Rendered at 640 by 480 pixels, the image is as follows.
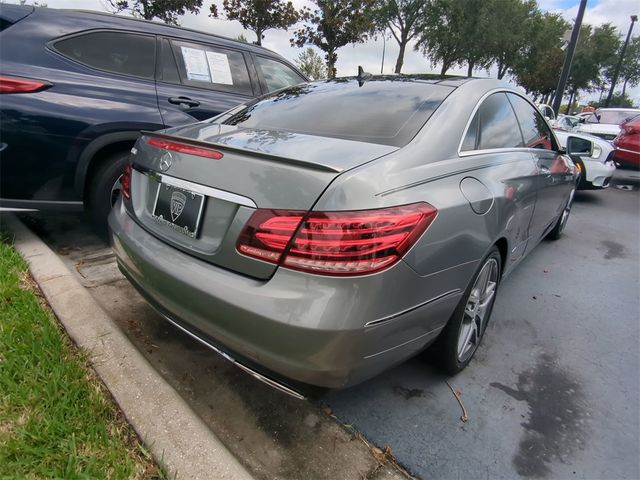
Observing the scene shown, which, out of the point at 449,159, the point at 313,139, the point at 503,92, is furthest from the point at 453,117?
the point at 503,92

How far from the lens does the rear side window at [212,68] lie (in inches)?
150

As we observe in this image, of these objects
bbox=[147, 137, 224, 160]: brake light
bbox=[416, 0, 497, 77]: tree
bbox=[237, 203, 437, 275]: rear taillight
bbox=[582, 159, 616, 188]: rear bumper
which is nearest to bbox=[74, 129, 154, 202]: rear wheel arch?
bbox=[147, 137, 224, 160]: brake light

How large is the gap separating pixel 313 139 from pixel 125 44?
2.55 m

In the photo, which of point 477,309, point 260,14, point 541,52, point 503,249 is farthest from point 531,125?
point 541,52

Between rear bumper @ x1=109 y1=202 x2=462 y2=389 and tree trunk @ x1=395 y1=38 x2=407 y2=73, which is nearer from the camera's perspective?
rear bumper @ x1=109 y1=202 x2=462 y2=389

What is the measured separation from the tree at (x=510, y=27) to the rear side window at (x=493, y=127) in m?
27.5

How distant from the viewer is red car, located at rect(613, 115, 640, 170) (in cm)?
818

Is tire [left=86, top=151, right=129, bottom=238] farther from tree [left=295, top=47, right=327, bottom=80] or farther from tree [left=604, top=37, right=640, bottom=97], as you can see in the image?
tree [left=604, top=37, right=640, bottom=97]

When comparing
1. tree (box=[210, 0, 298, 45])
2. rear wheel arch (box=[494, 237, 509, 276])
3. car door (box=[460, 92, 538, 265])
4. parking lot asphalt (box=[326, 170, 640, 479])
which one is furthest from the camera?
tree (box=[210, 0, 298, 45])

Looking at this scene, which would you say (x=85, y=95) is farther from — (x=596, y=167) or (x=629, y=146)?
(x=629, y=146)

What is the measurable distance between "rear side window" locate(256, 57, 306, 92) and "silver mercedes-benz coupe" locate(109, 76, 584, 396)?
2.27 metres

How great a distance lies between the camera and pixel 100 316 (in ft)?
7.62

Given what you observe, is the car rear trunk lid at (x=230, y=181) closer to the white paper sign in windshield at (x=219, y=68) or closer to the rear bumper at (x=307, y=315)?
the rear bumper at (x=307, y=315)

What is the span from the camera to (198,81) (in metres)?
3.87
